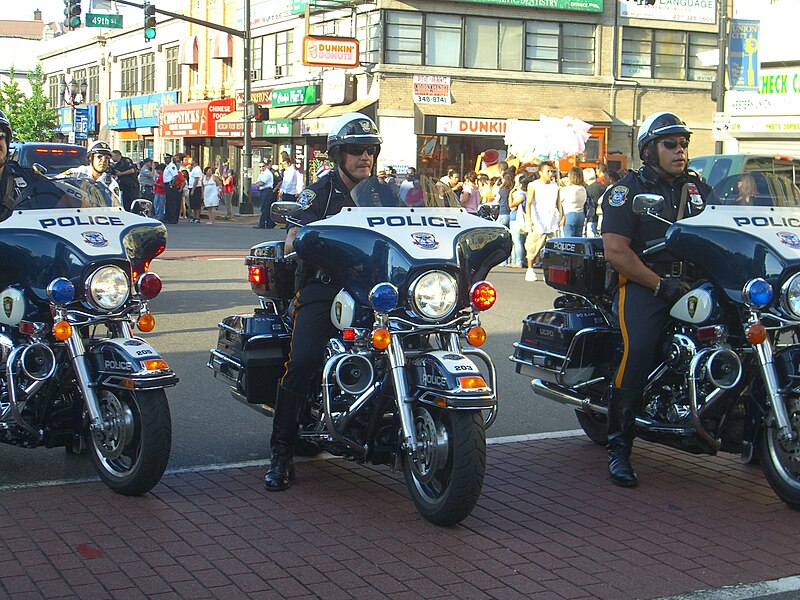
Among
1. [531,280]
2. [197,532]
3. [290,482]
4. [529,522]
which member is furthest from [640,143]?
[531,280]

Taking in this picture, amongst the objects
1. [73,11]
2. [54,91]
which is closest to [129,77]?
[54,91]

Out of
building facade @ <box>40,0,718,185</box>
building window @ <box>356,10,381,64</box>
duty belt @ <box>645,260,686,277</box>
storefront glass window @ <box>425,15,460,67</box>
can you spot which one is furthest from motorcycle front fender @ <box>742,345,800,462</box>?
storefront glass window @ <box>425,15,460,67</box>

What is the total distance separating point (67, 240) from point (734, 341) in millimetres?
3461

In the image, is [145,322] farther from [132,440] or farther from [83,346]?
[132,440]

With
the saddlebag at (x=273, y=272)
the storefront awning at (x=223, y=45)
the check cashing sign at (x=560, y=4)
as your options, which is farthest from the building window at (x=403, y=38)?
the saddlebag at (x=273, y=272)

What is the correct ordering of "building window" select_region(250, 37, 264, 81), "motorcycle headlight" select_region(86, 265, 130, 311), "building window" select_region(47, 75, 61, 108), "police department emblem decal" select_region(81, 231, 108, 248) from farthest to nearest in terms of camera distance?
"building window" select_region(47, 75, 61, 108) < "building window" select_region(250, 37, 264, 81) < "police department emblem decal" select_region(81, 231, 108, 248) < "motorcycle headlight" select_region(86, 265, 130, 311)

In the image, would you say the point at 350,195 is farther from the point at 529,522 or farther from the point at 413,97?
the point at 413,97

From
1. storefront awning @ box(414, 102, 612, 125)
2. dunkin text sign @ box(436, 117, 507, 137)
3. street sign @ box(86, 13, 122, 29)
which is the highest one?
street sign @ box(86, 13, 122, 29)

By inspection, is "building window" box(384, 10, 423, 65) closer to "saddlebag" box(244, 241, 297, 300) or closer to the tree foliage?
"saddlebag" box(244, 241, 297, 300)

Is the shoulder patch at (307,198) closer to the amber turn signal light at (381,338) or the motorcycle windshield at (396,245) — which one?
the motorcycle windshield at (396,245)

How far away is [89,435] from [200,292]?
8.99 m

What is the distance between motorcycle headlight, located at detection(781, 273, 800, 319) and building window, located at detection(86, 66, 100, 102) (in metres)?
62.2

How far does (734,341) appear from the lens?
590cm

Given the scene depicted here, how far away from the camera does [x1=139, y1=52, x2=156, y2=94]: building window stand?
54559 millimetres
